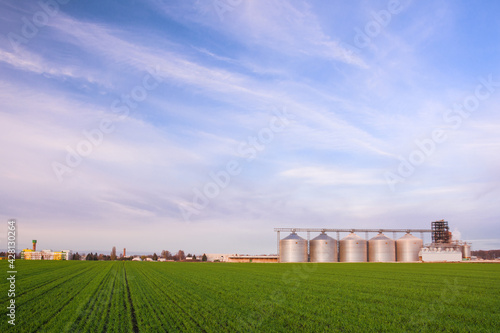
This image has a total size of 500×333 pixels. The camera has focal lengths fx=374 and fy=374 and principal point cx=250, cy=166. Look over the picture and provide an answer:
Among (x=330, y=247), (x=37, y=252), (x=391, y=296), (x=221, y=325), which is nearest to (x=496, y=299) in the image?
(x=391, y=296)

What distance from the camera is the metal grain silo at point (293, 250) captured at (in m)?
114

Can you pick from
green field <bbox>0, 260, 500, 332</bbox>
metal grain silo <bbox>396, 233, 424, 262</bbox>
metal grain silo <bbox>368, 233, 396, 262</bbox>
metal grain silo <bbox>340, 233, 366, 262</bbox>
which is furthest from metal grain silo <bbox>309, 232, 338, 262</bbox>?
green field <bbox>0, 260, 500, 332</bbox>

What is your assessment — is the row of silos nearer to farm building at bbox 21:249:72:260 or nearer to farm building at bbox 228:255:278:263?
farm building at bbox 228:255:278:263

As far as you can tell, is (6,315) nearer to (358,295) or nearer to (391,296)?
(358,295)

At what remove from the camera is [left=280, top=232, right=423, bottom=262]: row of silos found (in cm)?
11525

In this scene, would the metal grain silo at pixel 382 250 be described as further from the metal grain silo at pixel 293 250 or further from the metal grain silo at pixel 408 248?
the metal grain silo at pixel 293 250

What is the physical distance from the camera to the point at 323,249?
381 feet

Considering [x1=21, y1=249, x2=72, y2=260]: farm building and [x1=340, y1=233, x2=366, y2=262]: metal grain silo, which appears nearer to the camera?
[x1=340, y1=233, x2=366, y2=262]: metal grain silo

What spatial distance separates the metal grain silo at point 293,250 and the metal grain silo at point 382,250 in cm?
2222

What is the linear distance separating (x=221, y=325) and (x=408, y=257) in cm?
11567

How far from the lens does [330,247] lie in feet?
384

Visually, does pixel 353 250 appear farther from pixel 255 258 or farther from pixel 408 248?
pixel 255 258

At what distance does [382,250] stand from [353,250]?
9.33 metres

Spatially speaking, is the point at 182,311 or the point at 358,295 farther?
the point at 358,295
